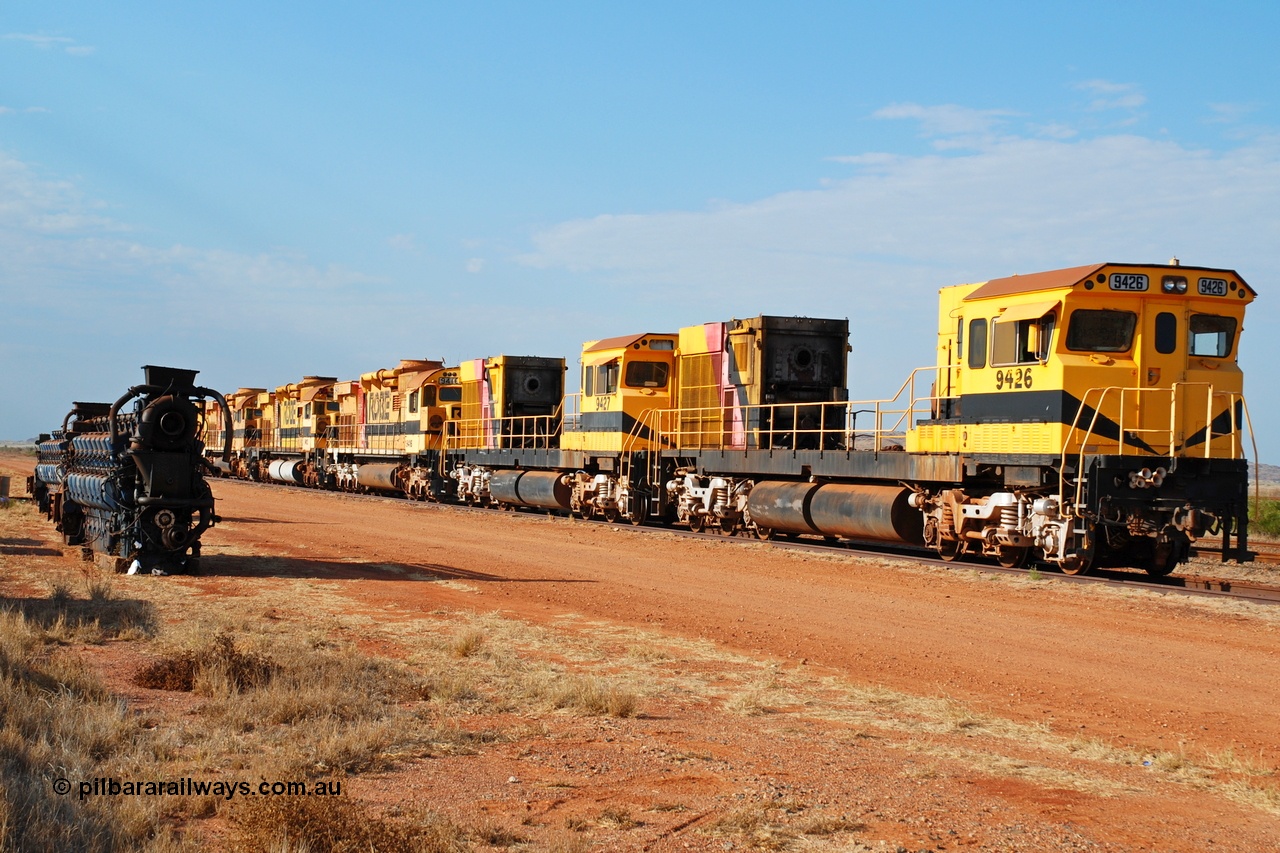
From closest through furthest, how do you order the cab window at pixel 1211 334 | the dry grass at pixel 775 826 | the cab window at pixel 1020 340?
the dry grass at pixel 775 826
the cab window at pixel 1211 334
the cab window at pixel 1020 340

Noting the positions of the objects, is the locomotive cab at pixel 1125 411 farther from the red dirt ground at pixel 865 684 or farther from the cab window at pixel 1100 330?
the red dirt ground at pixel 865 684

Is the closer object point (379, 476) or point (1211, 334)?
point (1211, 334)

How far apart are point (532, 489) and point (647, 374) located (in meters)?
5.27

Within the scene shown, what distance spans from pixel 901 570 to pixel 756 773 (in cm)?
1117

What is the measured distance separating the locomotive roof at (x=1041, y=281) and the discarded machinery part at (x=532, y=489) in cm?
1422

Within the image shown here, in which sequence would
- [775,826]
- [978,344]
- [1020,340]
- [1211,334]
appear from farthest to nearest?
[978,344]
[1020,340]
[1211,334]
[775,826]

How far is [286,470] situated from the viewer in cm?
5359

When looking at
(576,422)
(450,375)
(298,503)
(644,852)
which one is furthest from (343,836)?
(450,375)

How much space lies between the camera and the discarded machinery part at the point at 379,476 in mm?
41469

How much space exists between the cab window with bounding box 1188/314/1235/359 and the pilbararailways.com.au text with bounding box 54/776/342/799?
44.4ft

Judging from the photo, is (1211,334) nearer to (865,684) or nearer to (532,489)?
(865,684)

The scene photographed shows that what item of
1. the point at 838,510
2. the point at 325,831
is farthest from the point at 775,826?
the point at 838,510

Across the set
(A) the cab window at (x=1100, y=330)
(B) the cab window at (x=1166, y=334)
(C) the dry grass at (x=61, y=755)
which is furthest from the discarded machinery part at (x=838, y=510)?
(C) the dry grass at (x=61, y=755)

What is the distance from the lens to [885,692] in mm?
9047
